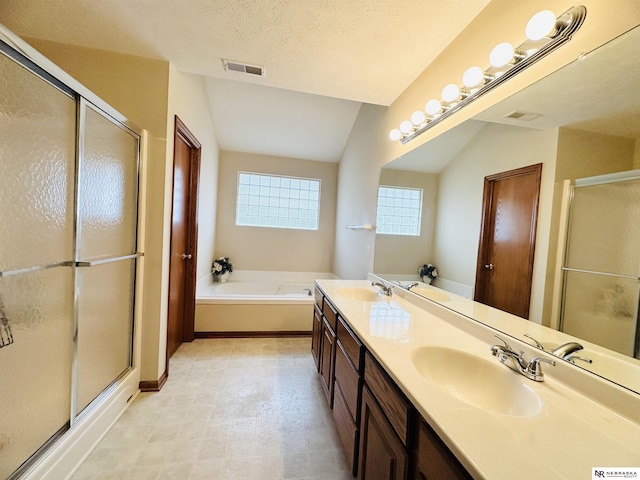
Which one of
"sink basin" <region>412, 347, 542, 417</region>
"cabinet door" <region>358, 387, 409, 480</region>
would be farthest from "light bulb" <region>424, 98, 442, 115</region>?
"cabinet door" <region>358, 387, 409, 480</region>

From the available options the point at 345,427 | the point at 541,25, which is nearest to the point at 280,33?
the point at 541,25

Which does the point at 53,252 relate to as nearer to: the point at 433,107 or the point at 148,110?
the point at 148,110

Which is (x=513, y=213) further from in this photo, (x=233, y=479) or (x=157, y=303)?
(x=157, y=303)

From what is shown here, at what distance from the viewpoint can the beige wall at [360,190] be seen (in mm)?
2547

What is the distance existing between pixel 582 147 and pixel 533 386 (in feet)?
2.66

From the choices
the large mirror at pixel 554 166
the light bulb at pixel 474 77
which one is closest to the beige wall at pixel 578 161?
the large mirror at pixel 554 166

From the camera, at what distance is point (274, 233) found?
13.7 feet

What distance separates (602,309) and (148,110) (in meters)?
2.65

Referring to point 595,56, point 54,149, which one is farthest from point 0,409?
point 595,56

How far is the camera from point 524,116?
111 centimetres

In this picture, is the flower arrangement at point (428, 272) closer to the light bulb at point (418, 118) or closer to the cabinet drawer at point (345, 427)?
the cabinet drawer at point (345, 427)

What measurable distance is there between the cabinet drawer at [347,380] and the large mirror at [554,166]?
656mm

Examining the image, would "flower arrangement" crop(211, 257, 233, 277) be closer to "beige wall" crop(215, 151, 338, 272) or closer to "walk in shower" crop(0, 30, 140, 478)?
"beige wall" crop(215, 151, 338, 272)

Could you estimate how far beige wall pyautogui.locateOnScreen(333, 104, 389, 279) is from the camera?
2547 mm
